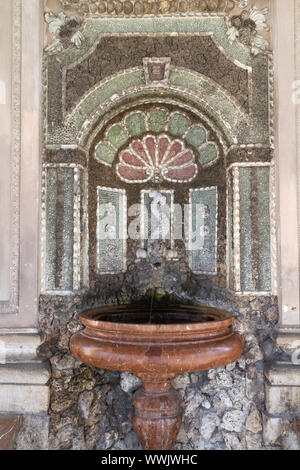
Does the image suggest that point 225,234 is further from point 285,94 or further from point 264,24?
point 264,24

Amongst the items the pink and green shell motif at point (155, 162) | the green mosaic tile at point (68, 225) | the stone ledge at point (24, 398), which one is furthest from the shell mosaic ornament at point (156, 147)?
the stone ledge at point (24, 398)

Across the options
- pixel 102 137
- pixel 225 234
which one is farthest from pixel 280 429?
pixel 102 137

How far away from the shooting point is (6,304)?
8.48 ft

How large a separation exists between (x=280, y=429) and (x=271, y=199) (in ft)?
5.10

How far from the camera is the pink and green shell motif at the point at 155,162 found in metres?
3.13

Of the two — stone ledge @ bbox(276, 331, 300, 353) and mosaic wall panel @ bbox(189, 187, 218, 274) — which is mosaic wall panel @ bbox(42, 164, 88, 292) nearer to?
mosaic wall panel @ bbox(189, 187, 218, 274)

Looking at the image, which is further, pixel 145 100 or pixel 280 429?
pixel 145 100

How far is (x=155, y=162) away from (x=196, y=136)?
1.36 feet

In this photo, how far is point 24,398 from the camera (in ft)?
8.11

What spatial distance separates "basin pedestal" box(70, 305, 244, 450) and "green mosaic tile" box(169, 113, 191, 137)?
5.19 feet

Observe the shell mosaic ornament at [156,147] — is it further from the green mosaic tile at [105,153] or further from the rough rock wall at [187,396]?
the rough rock wall at [187,396]

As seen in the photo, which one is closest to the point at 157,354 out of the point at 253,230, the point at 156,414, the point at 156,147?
the point at 156,414

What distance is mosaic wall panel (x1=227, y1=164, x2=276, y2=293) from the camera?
8.45ft

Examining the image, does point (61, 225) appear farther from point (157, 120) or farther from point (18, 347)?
point (157, 120)
